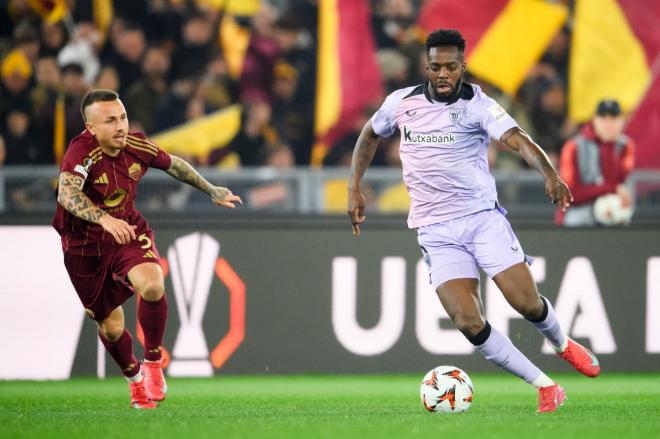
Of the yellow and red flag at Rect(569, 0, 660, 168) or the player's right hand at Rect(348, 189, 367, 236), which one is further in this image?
the yellow and red flag at Rect(569, 0, 660, 168)

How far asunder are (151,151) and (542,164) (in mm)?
2599

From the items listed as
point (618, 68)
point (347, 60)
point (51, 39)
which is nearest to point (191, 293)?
point (51, 39)

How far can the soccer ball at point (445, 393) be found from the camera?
8172mm

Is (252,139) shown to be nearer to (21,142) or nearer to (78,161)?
(21,142)

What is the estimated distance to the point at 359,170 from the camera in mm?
8891

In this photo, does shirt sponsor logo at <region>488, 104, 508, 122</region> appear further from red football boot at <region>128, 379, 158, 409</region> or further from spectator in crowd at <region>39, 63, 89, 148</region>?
spectator in crowd at <region>39, 63, 89, 148</region>

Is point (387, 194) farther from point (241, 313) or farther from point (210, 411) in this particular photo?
point (210, 411)

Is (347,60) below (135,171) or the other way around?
the other way around

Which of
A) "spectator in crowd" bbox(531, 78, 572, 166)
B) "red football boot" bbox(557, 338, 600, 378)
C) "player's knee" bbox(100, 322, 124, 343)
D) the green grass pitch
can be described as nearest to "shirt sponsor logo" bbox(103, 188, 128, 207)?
"player's knee" bbox(100, 322, 124, 343)

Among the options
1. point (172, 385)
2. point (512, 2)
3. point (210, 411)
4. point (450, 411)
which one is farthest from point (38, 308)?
point (512, 2)

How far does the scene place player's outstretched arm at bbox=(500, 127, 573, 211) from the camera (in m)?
7.62

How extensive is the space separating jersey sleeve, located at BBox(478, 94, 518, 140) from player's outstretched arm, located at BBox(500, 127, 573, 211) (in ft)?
0.13

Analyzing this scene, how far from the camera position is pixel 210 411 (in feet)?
27.6

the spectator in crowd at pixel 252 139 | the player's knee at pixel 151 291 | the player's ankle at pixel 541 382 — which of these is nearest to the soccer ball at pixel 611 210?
the spectator in crowd at pixel 252 139
